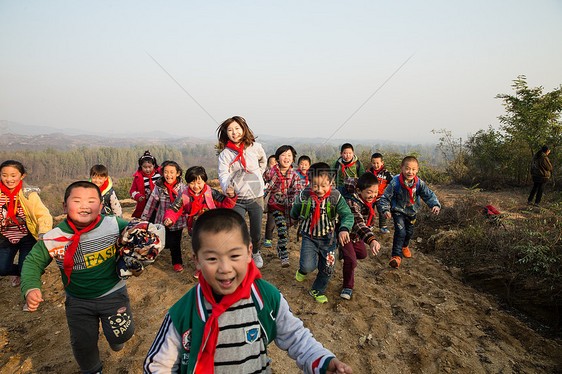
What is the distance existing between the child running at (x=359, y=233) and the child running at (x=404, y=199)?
66cm

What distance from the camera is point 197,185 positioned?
187 inches

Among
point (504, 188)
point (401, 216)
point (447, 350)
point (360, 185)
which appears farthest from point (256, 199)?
point (504, 188)

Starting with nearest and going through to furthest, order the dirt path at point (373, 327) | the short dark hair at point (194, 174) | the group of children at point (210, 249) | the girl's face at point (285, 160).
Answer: the group of children at point (210, 249)
the dirt path at point (373, 327)
the short dark hair at point (194, 174)
the girl's face at point (285, 160)

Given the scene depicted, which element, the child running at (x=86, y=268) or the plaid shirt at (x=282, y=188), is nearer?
the child running at (x=86, y=268)

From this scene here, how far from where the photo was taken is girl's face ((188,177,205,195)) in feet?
15.5

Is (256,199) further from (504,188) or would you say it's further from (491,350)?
(504,188)

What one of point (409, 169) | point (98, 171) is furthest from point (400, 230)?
point (98, 171)

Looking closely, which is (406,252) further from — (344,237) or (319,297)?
(344,237)

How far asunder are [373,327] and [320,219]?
142 cm

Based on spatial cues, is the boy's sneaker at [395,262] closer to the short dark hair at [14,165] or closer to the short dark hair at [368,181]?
the short dark hair at [368,181]

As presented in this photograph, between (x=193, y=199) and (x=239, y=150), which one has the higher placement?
(x=239, y=150)

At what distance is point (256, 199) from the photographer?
439cm

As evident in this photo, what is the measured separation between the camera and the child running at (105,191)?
15.2 feet

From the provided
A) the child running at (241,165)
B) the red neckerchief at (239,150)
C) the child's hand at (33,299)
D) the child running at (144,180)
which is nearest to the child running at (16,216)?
the child running at (144,180)
